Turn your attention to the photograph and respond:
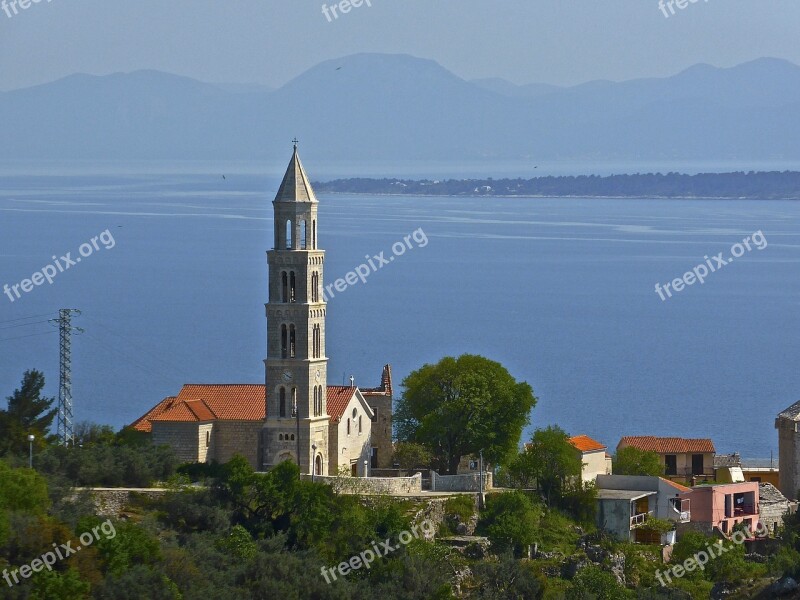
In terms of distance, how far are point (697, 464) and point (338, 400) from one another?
35.6 feet

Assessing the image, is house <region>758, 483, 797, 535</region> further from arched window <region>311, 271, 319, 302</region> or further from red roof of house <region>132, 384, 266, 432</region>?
red roof of house <region>132, 384, 266, 432</region>

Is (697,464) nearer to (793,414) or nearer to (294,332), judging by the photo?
(793,414)

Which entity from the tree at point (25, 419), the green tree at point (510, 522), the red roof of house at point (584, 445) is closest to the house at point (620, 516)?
the green tree at point (510, 522)

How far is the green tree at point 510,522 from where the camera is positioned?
41750 mm

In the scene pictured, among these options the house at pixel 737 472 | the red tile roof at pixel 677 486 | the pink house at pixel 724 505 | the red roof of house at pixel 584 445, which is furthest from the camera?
the house at pixel 737 472

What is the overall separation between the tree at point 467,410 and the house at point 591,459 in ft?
5.72

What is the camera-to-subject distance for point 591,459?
4762cm

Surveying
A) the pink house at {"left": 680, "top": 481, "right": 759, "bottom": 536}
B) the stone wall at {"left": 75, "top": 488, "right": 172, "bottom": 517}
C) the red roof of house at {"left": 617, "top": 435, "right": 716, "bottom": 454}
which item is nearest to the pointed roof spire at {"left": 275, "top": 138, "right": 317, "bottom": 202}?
the stone wall at {"left": 75, "top": 488, "right": 172, "bottom": 517}

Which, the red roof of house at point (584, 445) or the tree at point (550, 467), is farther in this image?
the red roof of house at point (584, 445)

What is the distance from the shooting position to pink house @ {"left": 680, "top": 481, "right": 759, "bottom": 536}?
152ft

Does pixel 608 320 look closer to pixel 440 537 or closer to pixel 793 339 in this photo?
pixel 793 339

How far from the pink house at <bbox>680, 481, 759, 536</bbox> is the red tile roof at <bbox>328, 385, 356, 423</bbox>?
8280mm

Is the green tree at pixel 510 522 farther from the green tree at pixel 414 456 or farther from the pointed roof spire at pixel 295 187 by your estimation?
the pointed roof spire at pixel 295 187

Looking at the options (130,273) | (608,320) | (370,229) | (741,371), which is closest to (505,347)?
(741,371)
